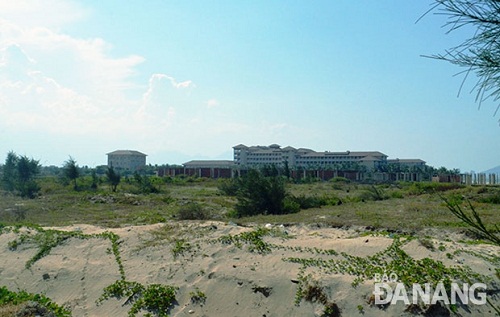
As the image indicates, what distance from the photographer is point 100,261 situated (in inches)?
396

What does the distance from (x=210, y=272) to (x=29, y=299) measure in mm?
3549

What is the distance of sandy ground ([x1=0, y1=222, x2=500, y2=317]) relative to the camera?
7.61m

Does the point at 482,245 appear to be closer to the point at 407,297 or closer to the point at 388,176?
the point at 407,297

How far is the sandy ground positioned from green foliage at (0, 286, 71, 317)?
27cm

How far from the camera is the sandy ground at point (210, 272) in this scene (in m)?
7.61

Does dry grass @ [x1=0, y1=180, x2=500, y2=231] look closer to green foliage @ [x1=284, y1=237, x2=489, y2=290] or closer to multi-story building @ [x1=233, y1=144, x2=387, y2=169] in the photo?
green foliage @ [x1=284, y1=237, x2=489, y2=290]

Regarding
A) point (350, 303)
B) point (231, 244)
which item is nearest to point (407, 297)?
point (350, 303)

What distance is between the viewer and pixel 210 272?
8.88 m

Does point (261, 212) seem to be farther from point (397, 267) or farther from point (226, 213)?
point (397, 267)

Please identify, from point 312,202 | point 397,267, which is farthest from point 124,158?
point 397,267

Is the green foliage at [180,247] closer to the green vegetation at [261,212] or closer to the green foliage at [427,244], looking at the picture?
the green vegetation at [261,212]

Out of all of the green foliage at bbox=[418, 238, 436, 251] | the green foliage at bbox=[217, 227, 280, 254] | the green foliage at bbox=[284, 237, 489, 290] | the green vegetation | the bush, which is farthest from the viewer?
the bush

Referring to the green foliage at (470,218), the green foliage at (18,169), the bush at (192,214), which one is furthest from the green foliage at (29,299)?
the green foliage at (18,169)

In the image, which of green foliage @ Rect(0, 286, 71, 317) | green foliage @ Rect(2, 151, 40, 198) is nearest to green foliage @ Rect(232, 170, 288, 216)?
green foliage @ Rect(0, 286, 71, 317)
